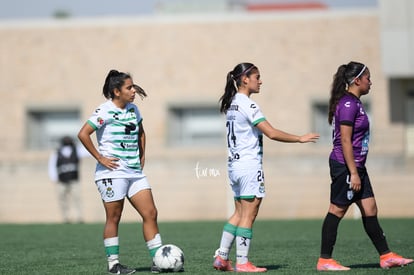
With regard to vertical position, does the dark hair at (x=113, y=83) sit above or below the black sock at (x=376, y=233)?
above

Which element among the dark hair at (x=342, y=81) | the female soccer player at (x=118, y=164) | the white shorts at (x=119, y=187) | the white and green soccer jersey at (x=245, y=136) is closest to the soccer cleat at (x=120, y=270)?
the female soccer player at (x=118, y=164)

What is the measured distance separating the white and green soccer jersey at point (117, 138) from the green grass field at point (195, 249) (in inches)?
42.3

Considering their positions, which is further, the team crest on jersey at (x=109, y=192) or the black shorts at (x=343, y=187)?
the team crest on jersey at (x=109, y=192)

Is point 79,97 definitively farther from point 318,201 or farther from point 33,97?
point 318,201

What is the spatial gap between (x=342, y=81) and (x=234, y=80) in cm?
109

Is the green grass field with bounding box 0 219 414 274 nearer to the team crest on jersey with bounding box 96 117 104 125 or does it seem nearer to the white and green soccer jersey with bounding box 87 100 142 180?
the white and green soccer jersey with bounding box 87 100 142 180

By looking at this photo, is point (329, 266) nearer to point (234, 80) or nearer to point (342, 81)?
point (342, 81)

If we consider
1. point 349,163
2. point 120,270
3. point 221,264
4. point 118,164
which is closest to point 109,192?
point 118,164

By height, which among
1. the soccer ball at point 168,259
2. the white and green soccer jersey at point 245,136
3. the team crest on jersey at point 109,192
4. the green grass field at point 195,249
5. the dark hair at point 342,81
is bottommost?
the green grass field at point 195,249

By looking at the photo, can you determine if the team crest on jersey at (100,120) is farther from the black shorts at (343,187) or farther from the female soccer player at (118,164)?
the black shorts at (343,187)

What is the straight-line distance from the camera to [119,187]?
9.59m

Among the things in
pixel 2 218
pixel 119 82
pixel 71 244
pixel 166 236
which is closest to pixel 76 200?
pixel 2 218

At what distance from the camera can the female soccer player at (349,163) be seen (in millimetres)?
9406

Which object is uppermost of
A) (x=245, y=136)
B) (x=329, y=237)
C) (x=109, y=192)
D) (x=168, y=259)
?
(x=245, y=136)
